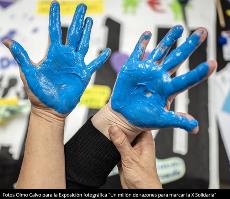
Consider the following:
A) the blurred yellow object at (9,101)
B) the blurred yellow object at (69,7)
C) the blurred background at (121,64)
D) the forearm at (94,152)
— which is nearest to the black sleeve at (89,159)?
the forearm at (94,152)

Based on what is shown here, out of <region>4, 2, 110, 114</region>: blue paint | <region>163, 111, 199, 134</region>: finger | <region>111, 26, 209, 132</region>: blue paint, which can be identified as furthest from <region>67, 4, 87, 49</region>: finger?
<region>163, 111, 199, 134</region>: finger

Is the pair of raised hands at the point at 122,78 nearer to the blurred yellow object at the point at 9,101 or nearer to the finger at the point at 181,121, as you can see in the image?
the finger at the point at 181,121

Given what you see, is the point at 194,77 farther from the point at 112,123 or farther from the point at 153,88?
the point at 112,123

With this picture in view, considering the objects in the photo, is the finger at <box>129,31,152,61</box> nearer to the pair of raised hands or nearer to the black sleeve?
the pair of raised hands

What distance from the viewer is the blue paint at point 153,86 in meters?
0.52

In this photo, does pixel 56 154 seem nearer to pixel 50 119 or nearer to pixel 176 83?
pixel 50 119

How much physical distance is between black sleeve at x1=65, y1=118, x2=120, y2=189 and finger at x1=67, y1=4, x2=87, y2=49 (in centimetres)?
18

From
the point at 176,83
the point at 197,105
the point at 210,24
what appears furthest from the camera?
the point at 210,24

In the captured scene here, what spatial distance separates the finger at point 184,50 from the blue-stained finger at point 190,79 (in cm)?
4

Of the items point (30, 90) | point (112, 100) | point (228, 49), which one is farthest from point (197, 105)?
point (30, 90)

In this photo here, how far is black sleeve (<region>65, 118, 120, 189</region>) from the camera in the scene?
1.93 ft

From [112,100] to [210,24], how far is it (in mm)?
667

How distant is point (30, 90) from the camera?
0.57 metres
